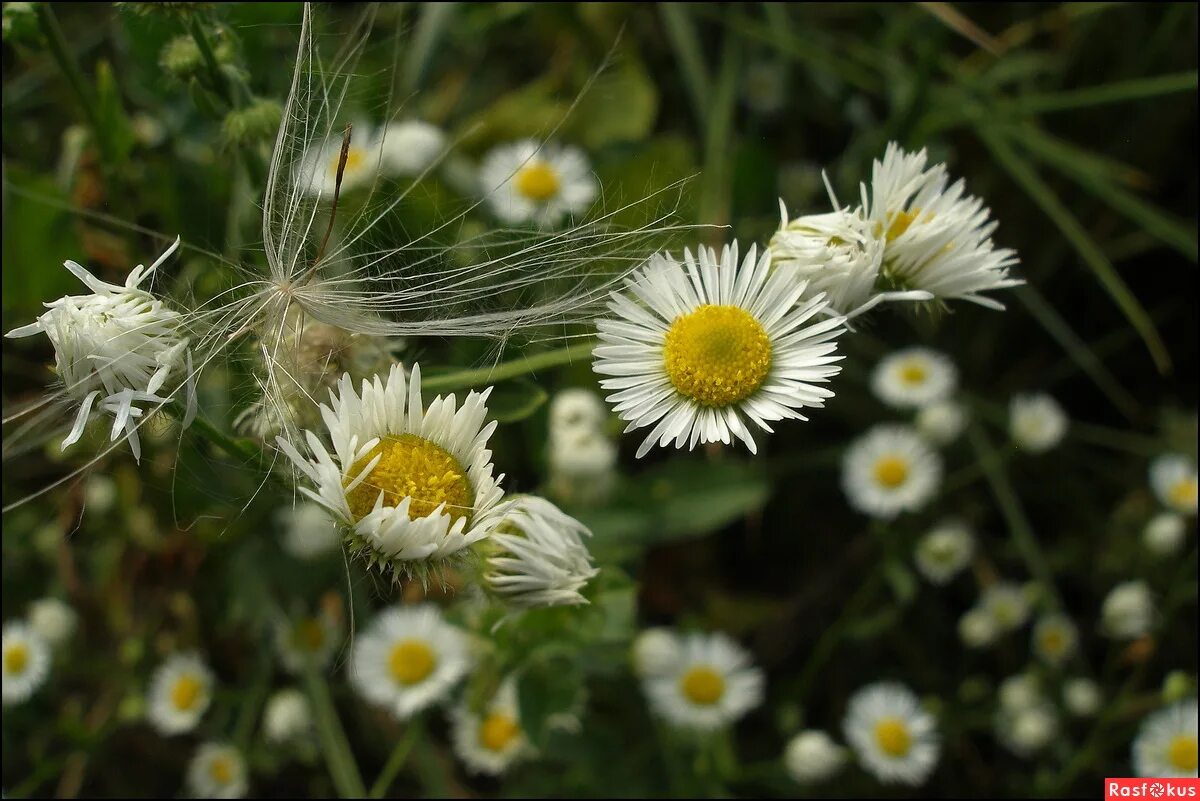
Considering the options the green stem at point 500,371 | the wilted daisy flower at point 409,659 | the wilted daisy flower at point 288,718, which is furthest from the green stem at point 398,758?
the green stem at point 500,371

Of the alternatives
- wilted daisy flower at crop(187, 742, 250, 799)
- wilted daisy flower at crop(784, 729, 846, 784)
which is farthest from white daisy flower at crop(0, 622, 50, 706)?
wilted daisy flower at crop(784, 729, 846, 784)

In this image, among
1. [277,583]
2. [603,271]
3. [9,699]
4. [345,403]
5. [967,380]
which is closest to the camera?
[345,403]

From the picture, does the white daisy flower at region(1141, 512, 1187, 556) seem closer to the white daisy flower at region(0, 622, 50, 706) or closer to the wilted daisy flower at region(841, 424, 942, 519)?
the wilted daisy flower at region(841, 424, 942, 519)

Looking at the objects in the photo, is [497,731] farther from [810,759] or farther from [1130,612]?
[1130,612]

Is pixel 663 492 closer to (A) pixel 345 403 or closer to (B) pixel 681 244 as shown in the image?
(B) pixel 681 244

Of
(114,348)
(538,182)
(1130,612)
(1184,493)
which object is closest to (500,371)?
(114,348)

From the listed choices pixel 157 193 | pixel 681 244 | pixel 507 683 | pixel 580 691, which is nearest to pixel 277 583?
pixel 507 683

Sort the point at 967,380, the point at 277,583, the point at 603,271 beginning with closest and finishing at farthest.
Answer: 1. the point at 603,271
2. the point at 277,583
3. the point at 967,380
